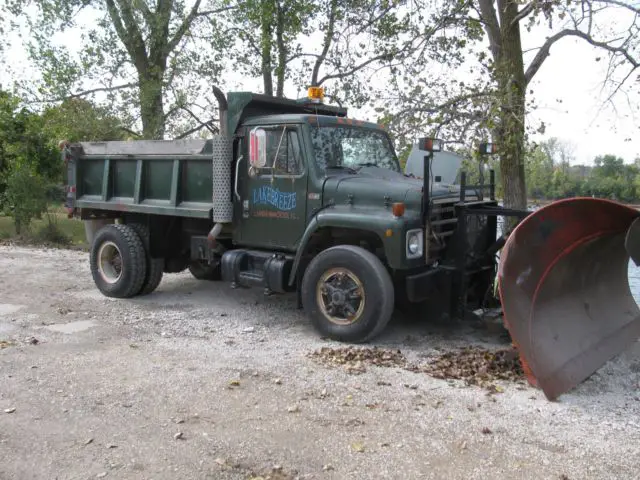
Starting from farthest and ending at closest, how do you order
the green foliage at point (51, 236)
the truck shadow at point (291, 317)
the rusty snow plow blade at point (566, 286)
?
the green foliage at point (51, 236), the truck shadow at point (291, 317), the rusty snow plow blade at point (566, 286)

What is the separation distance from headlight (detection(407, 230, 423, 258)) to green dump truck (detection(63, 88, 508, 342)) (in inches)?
0.6

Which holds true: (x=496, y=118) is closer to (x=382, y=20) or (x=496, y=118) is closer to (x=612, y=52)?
(x=612, y=52)

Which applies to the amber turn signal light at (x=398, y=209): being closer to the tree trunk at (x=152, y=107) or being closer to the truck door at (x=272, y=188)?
the truck door at (x=272, y=188)

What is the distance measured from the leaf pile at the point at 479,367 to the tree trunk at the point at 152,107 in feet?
39.1

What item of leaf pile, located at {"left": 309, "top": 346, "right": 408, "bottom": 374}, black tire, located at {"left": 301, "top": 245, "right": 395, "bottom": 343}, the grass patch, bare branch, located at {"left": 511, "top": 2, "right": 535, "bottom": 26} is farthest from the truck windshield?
the grass patch

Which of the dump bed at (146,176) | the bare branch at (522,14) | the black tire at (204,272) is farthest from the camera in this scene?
the bare branch at (522,14)

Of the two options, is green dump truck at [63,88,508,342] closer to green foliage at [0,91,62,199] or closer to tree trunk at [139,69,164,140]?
tree trunk at [139,69,164,140]

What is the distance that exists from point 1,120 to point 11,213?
231 centimetres

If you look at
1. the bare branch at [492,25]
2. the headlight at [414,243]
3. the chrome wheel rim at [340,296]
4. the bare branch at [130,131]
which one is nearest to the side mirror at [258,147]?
the chrome wheel rim at [340,296]

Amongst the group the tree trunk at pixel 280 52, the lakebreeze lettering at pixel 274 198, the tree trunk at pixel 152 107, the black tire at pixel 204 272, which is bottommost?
the black tire at pixel 204 272

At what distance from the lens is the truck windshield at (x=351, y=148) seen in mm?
6406

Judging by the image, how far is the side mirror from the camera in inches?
244

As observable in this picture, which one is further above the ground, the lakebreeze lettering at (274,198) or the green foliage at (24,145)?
the green foliage at (24,145)

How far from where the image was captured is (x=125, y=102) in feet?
51.6
